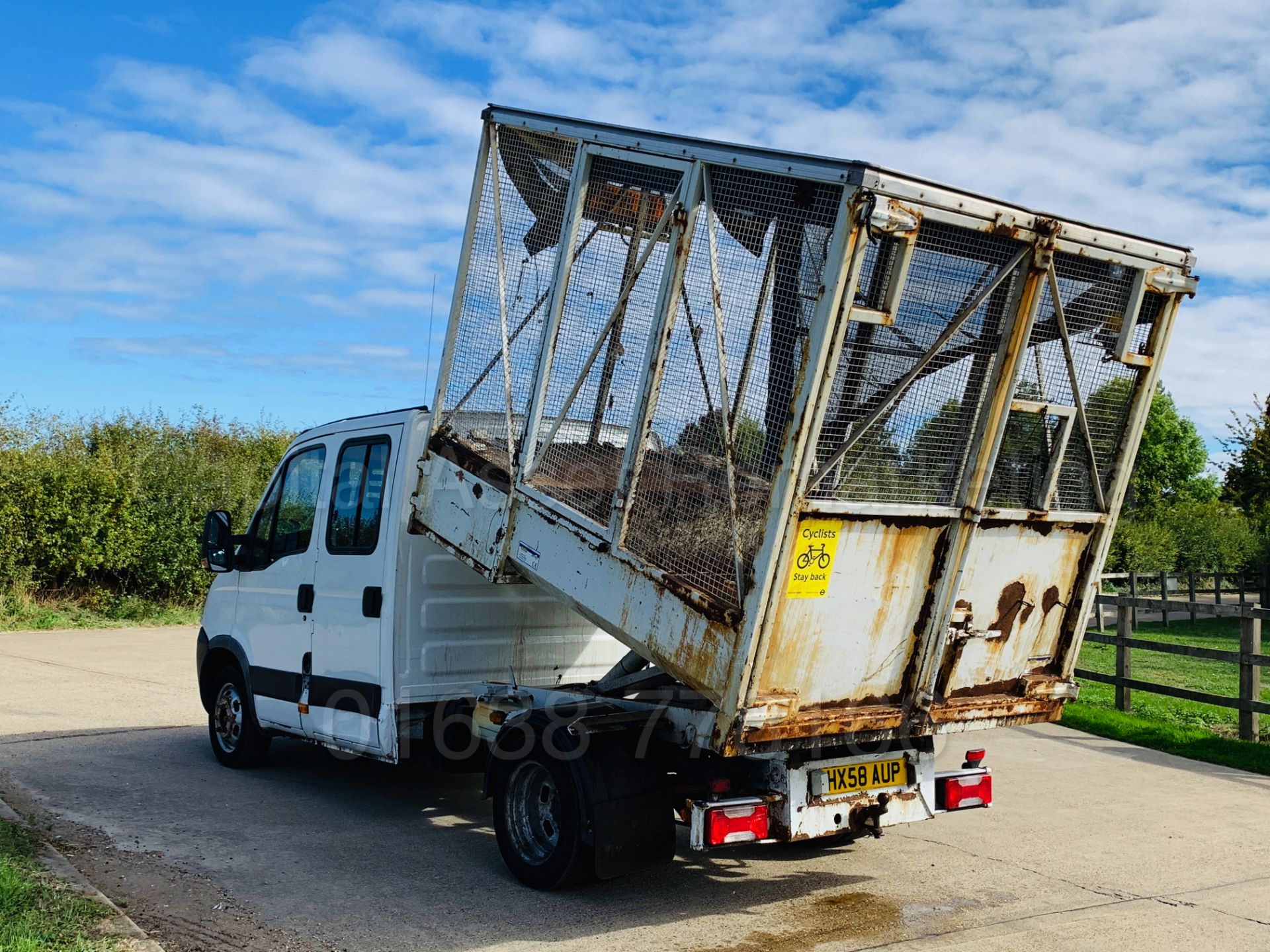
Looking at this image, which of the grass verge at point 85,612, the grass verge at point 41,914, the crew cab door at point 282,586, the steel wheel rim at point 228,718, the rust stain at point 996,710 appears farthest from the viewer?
the grass verge at point 85,612

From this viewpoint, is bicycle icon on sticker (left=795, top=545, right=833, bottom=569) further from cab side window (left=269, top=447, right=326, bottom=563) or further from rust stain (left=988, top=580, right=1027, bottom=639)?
cab side window (left=269, top=447, right=326, bottom=563)

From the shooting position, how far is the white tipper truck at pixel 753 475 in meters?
4.70

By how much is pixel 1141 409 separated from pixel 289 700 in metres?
5.32

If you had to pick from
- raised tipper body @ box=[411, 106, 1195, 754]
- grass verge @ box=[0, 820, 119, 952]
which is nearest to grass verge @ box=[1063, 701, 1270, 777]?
raised tipper body @ box=[411, 106, 1195, 754]

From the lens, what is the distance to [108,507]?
59.8ft

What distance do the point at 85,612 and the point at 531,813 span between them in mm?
15012

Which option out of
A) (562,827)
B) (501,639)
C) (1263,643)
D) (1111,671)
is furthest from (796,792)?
(1263,643)

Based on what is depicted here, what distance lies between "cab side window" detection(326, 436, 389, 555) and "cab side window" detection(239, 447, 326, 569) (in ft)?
0.97

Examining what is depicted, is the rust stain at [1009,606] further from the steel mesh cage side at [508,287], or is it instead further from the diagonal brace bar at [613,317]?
the steel mesh cage side at [508,287]

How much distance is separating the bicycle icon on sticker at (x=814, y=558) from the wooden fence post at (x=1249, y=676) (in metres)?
6.99

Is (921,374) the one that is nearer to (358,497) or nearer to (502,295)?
(502,295)

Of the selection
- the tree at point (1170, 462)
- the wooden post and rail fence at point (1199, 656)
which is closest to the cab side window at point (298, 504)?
the wooden post and rail fence at point (1199, 656)

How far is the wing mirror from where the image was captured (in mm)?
7927

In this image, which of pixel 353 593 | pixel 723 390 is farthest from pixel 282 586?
pixel 723 390
